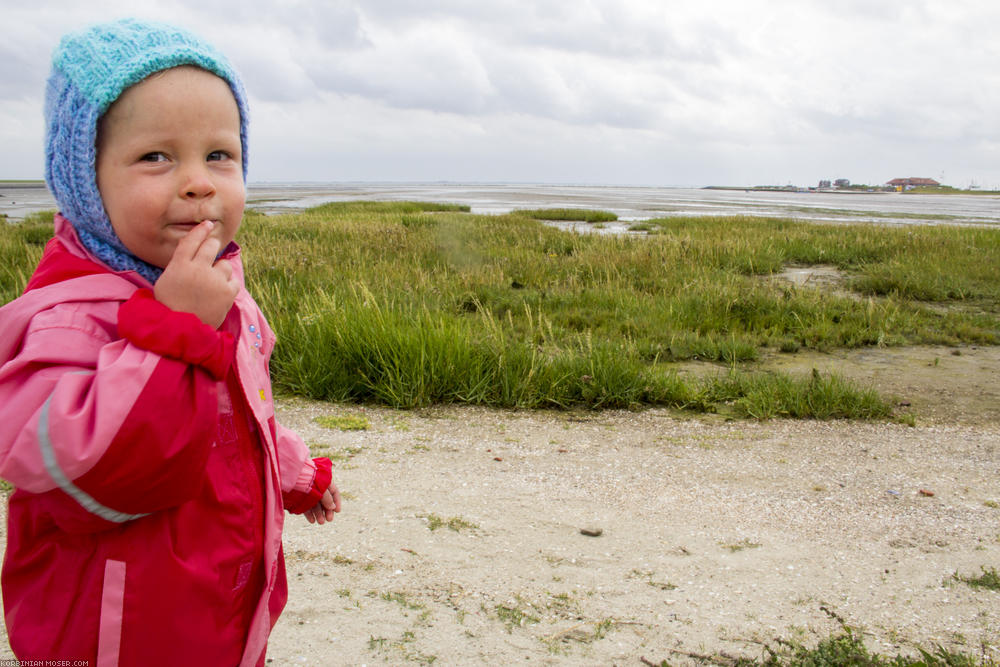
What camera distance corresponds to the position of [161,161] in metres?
1.25

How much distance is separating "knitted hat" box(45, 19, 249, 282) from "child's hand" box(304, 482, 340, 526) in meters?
0.69

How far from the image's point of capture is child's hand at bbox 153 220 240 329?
3.74 feet

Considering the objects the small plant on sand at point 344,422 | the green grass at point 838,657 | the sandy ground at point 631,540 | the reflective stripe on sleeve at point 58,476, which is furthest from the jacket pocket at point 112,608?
the small plant on sand at point 344,422

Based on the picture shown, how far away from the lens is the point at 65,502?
1109 mm

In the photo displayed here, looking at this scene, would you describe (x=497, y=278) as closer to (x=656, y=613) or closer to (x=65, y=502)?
(x=656, y=613)

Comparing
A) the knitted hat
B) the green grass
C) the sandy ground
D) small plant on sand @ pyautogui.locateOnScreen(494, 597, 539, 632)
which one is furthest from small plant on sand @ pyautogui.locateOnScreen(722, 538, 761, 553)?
the knitted hat

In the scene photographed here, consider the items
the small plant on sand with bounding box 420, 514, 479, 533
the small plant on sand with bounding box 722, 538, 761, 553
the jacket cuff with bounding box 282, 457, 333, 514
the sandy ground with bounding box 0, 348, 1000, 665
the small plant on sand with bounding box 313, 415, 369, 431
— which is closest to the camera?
the jacket cuff with bounding box 282, 457, 333, 514

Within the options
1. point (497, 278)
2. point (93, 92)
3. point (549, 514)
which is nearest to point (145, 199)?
point (93, 92)

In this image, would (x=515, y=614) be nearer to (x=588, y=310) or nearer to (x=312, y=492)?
(x=312, y=492)

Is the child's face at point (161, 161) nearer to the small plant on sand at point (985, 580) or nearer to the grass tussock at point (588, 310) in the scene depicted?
the small plant on sand at point (985, 580)

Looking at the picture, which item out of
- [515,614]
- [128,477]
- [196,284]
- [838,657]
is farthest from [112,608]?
[838,657]

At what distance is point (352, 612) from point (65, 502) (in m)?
1.49

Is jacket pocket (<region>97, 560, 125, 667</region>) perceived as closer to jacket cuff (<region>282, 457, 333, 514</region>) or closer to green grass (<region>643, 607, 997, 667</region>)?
jacket cuff (<region>282, 457, 333, 514</region>)

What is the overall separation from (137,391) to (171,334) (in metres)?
0.09
